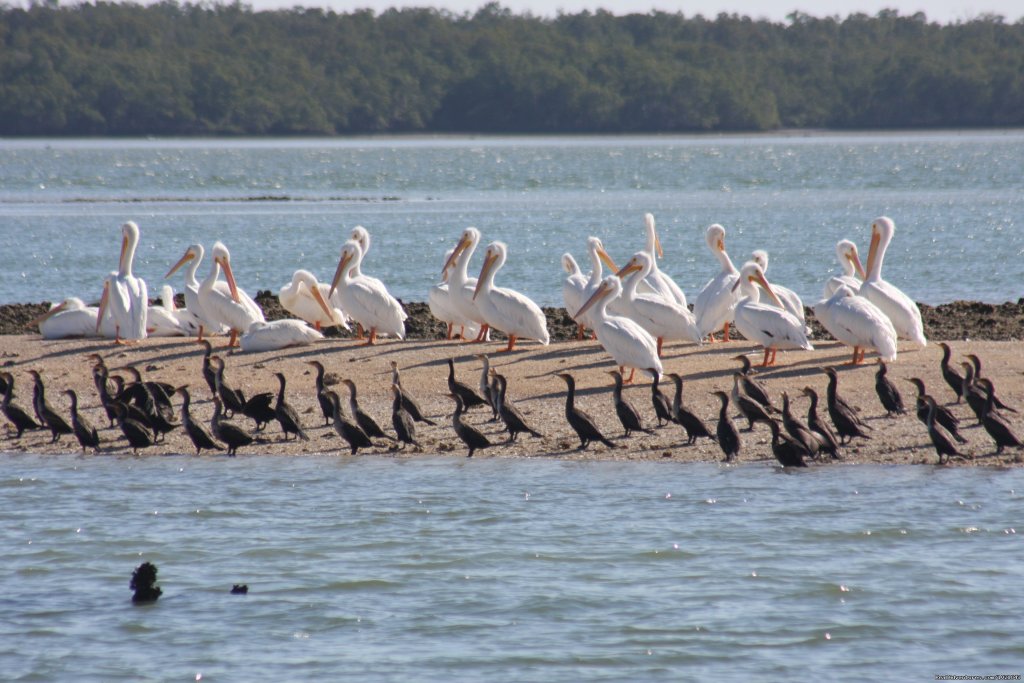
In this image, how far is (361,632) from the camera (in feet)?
22.7

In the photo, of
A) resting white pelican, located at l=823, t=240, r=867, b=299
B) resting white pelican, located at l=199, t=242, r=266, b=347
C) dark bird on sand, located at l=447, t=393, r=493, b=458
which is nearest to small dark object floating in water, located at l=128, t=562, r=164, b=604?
dark bird on sand, located at l=447, t=393, r=493, b=458

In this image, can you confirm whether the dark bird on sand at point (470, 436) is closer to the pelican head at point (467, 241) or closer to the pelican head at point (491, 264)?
the pelican head at point (491, 264)

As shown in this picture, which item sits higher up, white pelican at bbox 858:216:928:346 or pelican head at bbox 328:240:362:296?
pelican head at bbox 328:240:362:296

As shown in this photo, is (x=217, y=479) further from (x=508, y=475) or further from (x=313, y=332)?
(x=313, y=332)

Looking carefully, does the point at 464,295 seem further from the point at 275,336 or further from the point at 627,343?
the point at 627,343

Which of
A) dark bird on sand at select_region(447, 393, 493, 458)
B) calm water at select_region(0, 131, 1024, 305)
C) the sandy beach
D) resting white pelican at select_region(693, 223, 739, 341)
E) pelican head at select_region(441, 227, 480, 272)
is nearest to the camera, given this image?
dark bird on sand at select_region(447, 393, 493, 458)

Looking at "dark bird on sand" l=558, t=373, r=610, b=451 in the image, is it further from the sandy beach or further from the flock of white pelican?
the flock of white pelican

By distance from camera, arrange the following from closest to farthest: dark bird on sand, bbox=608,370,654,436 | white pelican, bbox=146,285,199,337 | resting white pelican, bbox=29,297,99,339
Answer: dark bird on sand, bbox=608,370,654,436
resting white pelican, bbox=29,297,99,339
white pelican, bbox=146,285,199,337

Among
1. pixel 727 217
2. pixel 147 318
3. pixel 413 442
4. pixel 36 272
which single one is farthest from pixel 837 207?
pixel 413 442

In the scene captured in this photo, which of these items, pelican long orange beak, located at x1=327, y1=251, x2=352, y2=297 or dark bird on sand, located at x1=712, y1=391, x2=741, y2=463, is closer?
dark bird on sand, located at x1=712, y1=391, x2=741, y2=463

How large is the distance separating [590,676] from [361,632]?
1157 mm

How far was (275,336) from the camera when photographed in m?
13.0

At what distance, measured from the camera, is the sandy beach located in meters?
9.90

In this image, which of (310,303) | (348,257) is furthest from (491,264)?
(310,303)
